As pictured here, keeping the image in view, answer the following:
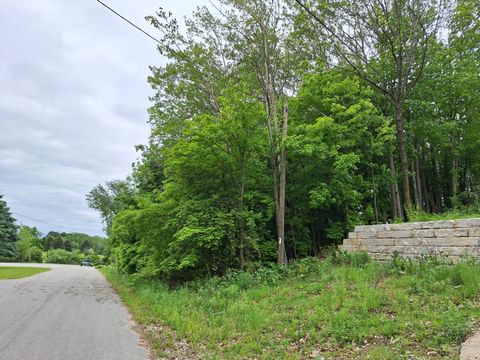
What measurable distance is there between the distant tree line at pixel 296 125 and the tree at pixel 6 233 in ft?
149

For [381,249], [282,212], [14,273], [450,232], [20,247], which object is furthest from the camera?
[20,247]

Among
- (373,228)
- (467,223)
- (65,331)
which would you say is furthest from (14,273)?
(467,223)

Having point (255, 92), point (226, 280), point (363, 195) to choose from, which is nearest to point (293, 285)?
point (226, 280)

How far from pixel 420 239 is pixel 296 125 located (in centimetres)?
758

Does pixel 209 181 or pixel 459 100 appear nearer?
pixel 209 181

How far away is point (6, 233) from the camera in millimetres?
52000

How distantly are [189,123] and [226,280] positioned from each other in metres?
5.70

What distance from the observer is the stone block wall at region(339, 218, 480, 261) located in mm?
7751

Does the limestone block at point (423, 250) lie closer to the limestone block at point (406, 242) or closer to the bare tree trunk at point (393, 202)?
the limestone block at point (406, 242)

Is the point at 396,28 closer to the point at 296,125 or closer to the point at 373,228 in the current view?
the point at 296,125

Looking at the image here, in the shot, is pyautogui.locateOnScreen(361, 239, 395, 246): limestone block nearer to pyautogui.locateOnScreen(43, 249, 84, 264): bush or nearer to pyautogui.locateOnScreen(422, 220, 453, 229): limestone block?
pyautogui.locateOnScreen(422, 220, 453, 229): limestone block

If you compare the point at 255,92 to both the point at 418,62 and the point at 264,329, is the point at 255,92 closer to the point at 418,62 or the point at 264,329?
the point at 418,62

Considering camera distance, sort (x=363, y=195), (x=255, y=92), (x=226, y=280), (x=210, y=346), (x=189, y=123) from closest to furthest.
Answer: (x=210, y=346)
(x=226, y=280)
(x=189, y=123)
(x=363, y=195)
(x=255, y=92)

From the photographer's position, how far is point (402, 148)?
1291cm
